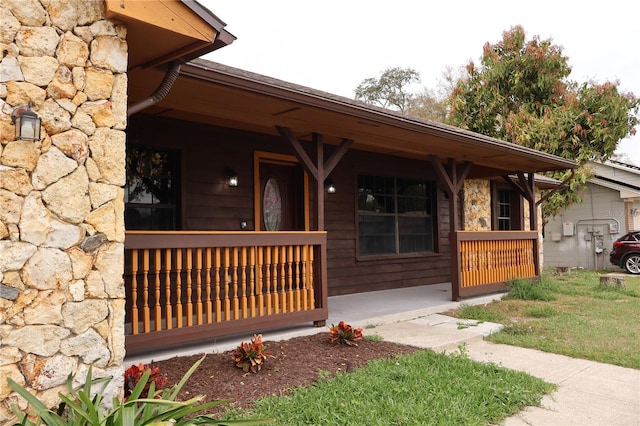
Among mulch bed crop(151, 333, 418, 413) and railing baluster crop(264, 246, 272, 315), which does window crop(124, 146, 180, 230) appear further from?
mulch bed crop(151, 333, 418, 413)

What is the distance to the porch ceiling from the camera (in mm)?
3982

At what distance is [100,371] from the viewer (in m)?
A: 2.64

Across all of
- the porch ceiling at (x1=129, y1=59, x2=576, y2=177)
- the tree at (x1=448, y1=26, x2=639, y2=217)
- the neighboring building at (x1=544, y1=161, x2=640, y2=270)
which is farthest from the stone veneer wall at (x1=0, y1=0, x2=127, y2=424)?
the neighboring building at (x1=544, y1=161, x2=640, y2=270)

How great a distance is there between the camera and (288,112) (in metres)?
4.92

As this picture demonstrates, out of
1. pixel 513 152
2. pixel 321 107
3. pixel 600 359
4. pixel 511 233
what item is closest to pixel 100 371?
pixel 321 107

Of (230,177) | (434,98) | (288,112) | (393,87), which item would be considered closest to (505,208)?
(230,177)

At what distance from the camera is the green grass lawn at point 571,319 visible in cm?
481

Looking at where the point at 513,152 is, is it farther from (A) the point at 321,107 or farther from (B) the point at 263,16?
(B) the point at 263,16

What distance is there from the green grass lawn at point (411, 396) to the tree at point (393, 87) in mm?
24120

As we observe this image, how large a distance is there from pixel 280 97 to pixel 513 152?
444 centimetres

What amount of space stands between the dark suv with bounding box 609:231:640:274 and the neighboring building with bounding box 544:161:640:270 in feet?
6.72

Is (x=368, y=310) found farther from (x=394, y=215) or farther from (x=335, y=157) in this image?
(x=394, y=215)

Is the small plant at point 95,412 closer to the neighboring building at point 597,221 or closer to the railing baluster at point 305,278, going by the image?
the railing baluster at point 305,278

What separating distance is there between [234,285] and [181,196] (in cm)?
158
